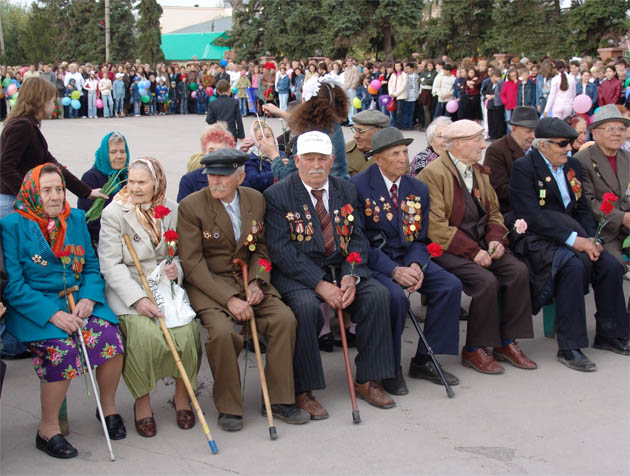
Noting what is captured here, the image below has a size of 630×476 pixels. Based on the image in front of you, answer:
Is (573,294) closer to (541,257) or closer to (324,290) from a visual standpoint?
(541,257)

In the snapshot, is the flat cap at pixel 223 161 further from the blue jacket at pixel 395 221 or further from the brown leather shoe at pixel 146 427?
the brown leather shoe at pixel 146 427

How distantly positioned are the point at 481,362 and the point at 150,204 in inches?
104

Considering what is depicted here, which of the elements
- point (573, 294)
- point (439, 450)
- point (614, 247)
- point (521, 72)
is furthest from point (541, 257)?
point (521, 72)

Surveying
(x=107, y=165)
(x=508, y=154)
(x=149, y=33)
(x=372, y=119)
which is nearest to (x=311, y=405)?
(x=107, y=165)

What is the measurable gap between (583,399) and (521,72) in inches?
527

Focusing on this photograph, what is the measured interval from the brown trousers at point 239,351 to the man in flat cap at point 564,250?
2.24m

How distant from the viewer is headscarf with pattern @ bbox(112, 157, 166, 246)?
15.1 ft

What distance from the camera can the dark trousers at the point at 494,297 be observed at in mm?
5207

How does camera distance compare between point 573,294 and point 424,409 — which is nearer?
point 424,409

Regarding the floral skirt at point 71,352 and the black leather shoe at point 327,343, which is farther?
the black leather shoe at point 327,343

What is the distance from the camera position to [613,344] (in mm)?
5652

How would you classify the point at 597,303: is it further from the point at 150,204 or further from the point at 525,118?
the point at 150,204

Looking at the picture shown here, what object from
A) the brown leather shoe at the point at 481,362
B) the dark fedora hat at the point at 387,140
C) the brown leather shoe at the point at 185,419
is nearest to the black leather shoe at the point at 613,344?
the brown leather shoe at the point at 481,362

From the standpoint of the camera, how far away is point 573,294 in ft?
17.9
